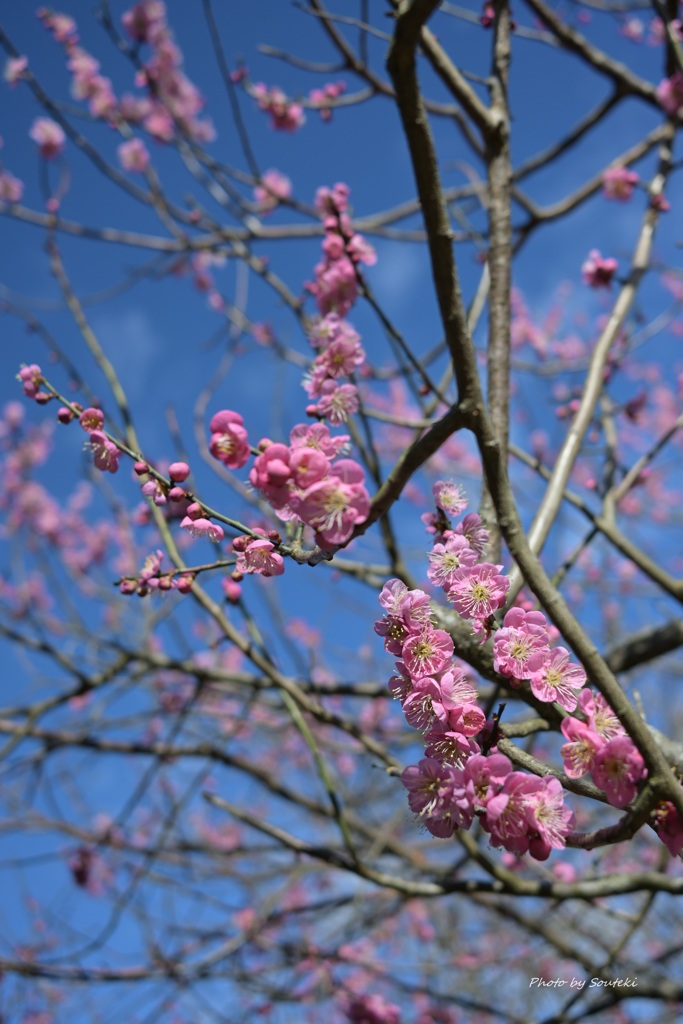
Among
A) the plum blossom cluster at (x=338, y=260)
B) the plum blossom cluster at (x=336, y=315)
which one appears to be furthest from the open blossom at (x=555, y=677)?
the plum blossom cluster at (x=338, y=260)

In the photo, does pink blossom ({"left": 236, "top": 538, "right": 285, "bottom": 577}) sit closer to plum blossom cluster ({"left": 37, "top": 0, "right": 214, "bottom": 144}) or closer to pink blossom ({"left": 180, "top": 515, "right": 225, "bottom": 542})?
pink blossom ({"left": 180, "top": 515, "right": 225, "bottom": 542})

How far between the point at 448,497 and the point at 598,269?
211 centimetres

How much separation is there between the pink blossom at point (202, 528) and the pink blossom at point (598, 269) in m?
2.34

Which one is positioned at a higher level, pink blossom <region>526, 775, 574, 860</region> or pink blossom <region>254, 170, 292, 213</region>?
pink blossom <region>254, 170, 292, 213</region>

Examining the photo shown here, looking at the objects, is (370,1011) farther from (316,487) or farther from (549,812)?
(316,487)

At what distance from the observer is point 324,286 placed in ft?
7.55

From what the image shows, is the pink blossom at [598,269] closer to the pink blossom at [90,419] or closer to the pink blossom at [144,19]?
the pink blossom at [90,419]

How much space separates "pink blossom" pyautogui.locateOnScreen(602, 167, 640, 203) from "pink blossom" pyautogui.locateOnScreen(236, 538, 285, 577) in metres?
2.88

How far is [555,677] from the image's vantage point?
124cm

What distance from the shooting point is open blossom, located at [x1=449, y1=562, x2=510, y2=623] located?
3.94ft

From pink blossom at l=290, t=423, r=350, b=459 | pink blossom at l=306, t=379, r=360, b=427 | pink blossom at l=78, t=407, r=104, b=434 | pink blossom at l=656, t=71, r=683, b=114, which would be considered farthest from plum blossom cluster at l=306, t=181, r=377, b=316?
pink blossom at l=656, t=71, r=683, b=114

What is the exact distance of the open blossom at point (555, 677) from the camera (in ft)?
4.04

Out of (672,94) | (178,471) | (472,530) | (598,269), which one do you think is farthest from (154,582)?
(672,94)

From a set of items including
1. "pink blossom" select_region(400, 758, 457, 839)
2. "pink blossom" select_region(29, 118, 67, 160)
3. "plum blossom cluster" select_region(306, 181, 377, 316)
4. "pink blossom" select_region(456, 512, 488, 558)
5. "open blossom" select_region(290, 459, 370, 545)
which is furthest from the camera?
"pink blossom" select_region(29, 118, 67, 160)
